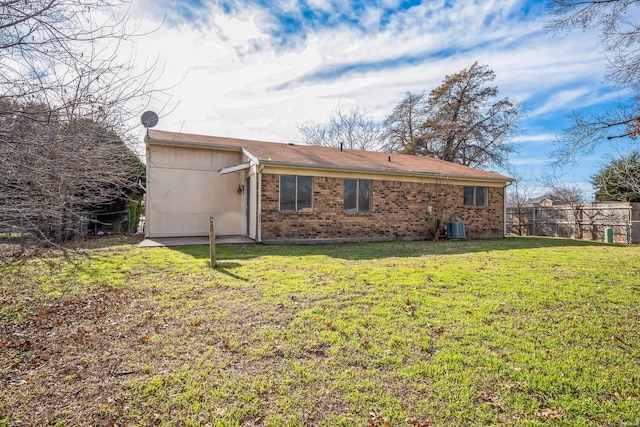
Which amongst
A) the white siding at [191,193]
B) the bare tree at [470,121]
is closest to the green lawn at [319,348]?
the white siding at [191,193]

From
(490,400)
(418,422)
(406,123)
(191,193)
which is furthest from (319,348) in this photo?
(406,123)

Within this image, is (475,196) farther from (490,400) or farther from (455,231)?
(490,400)

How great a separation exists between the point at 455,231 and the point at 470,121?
15173mm

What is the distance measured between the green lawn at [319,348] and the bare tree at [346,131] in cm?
2438

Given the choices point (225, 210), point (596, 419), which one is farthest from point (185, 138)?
point (596, 419)

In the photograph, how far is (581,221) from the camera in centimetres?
1664

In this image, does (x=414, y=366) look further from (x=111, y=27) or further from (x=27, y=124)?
(x=111, y=27)

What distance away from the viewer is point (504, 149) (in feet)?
82.8

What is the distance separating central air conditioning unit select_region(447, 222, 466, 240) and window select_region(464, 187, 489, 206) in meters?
1.29

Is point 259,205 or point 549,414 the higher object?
point 259,205

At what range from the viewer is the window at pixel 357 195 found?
40.1 feet

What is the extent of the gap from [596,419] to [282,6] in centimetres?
923

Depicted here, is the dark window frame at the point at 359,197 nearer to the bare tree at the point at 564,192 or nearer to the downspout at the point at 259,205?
the downspout at the point at 259,205

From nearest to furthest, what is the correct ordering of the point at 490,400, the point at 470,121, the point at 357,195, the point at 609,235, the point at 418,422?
the point at 418,422, the point at 490,400, the point at 357,195, the point at 609,235, the point at 470,121
